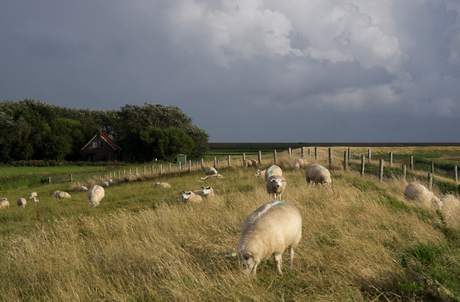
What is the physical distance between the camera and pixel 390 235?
593 centimetres

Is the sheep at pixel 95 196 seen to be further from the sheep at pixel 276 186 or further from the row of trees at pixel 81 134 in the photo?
the row of trees at pixel 81 134

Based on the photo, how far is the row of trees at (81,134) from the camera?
5682 centimetres

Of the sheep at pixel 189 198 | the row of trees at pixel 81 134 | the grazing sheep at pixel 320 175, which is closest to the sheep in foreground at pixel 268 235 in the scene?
the grazing sheep at pixel 320 175

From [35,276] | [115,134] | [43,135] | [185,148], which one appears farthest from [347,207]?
[115,134]

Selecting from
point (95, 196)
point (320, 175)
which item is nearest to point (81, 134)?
point (95, 196)

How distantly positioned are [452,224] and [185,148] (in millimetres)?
53146

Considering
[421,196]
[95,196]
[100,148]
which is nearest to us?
[421,196]

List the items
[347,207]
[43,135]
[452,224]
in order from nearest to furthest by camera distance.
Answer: [452,224] < [347,207] < [43,135]

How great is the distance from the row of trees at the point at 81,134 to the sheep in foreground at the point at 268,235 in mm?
52045

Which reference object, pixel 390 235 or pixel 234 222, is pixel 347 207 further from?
pixel 234 222

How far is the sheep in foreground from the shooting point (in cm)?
421

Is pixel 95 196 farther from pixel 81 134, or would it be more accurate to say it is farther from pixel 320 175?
pixel 81 134

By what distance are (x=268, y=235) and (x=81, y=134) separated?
70.6 metres

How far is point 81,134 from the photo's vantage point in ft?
215
